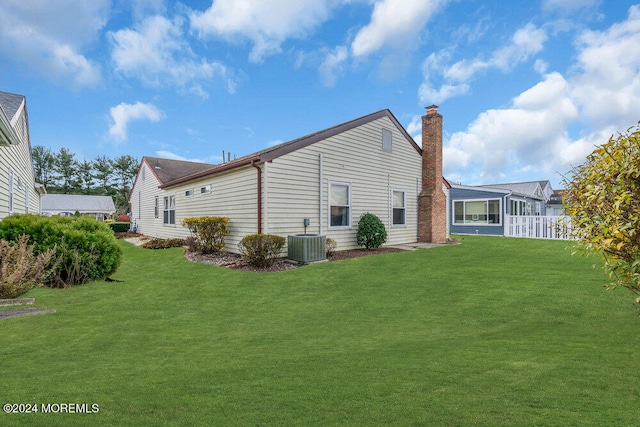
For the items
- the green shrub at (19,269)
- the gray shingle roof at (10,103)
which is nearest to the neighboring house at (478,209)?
the green shrub at (19,269)

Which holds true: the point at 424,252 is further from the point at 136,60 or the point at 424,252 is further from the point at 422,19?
the point at 136,60

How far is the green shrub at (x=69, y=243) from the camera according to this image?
7430mm

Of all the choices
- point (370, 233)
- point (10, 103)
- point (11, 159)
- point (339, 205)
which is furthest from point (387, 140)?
point (10, 103)

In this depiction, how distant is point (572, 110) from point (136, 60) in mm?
20915

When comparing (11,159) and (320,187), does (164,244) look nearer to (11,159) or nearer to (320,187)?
(11,159)

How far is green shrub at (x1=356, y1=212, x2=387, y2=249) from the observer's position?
13.1m

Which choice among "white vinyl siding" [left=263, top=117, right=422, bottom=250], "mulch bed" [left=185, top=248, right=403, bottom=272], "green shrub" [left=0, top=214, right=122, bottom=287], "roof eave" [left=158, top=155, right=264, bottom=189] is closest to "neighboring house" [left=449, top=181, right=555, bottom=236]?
"white vinyl siding" [left=263, top=117, right=422, bottom=250]

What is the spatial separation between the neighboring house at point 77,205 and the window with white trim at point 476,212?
4735 centimetres

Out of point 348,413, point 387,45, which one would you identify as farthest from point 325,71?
point 348,413

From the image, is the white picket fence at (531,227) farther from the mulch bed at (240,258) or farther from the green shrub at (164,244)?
the green shrub at (164,244)

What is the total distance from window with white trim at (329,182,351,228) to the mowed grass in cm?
488

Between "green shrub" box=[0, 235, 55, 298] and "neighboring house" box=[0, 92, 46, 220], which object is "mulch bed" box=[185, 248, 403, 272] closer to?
"green shrub" box=[0, 235, 55, 298]

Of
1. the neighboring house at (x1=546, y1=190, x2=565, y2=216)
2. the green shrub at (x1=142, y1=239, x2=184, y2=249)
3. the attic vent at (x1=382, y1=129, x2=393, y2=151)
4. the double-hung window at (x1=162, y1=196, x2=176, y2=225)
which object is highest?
the attic vent at (x1=382, y1=129, x2=393, y2=151)

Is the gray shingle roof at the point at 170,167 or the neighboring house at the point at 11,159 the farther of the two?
the gray shingle roof at the point at 170,167
